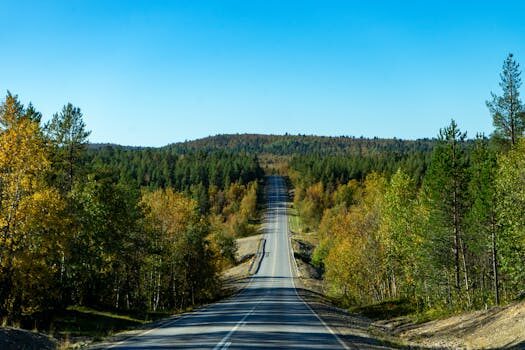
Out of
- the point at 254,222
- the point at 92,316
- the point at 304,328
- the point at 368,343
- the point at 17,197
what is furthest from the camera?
the point at 254,222

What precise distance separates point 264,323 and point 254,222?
14558 centimetres

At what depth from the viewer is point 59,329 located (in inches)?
1035

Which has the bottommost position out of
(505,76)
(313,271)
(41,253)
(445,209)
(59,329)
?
(313,271)

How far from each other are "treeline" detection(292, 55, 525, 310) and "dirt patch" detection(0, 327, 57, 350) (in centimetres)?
2382

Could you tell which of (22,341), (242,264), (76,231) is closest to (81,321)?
(76,231)

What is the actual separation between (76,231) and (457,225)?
84.1ft

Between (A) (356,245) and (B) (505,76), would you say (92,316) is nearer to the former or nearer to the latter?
(A) (356,245)

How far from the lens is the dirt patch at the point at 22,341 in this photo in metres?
16.9

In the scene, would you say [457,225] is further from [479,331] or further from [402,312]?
[479,331]

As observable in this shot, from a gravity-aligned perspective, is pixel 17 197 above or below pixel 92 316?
above

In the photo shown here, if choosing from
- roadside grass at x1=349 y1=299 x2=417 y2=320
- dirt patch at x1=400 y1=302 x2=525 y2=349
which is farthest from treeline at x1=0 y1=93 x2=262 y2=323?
dirt patch at x1=400 y1=302 x2=525 y2=349

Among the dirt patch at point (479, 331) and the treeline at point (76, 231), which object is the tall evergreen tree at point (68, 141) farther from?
the dirt patch at point (479, 331)

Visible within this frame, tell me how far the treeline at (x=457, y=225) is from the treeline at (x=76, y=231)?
1870cm

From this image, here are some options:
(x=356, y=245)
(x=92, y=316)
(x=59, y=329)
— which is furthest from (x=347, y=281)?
(x=59, y=329)
